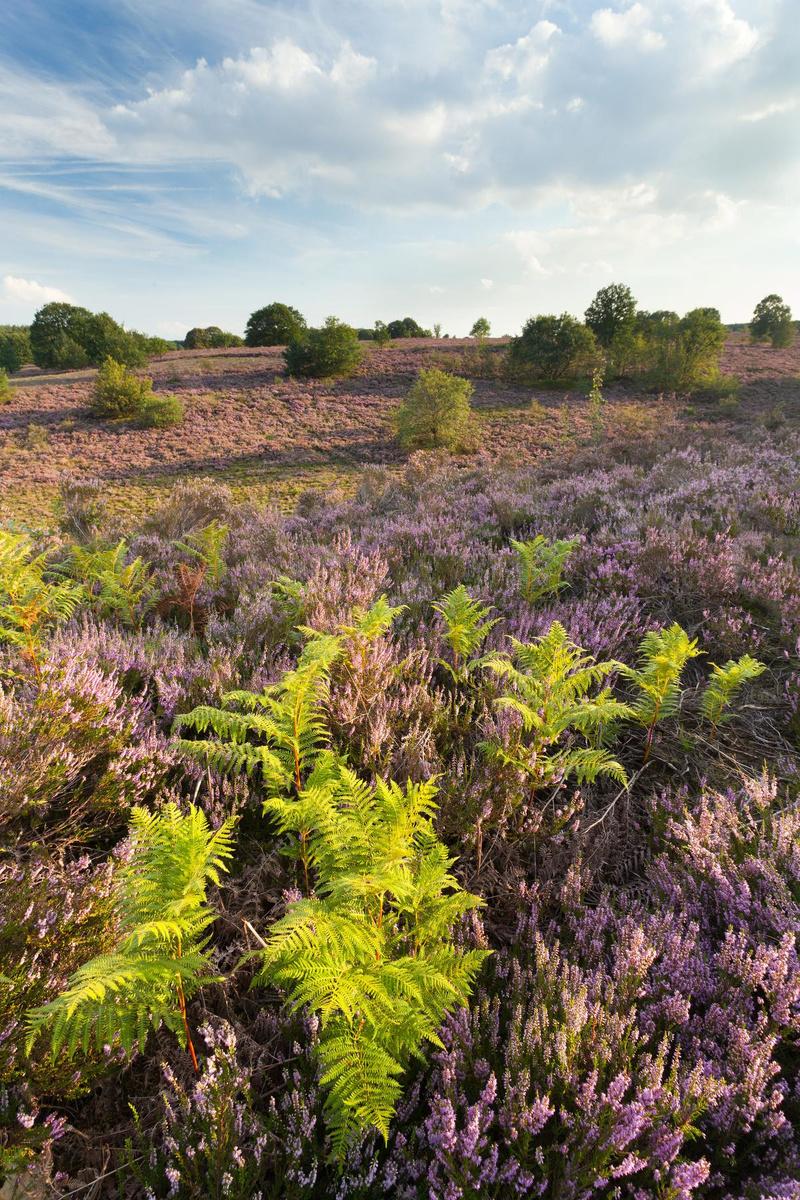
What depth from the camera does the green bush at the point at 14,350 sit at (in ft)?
135

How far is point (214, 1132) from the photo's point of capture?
51.1 inches

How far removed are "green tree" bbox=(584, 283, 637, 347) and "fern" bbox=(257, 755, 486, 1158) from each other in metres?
41.5

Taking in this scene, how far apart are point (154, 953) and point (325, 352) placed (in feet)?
117

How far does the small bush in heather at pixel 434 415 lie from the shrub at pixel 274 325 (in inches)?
1075

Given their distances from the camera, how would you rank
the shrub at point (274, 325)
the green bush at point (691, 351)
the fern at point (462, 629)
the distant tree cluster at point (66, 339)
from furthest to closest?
the shrub at point (274, 325)
the distant tree cluster at point (66, 339)
the green bush at point (691, 351)
the fern at point (462, 629)

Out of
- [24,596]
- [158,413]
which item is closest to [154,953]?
[24,596]

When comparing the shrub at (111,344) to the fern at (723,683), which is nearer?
the fern at (723,683)

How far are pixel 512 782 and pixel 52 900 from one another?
1.89 metres

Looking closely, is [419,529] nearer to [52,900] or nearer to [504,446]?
[52,900]

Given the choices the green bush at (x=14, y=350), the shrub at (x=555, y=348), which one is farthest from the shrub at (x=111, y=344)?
the shrub at (x=555, y=348)

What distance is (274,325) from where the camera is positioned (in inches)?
1745

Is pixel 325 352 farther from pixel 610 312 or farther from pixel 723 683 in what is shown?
pixel 723 683

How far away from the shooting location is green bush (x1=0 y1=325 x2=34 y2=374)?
135 ft

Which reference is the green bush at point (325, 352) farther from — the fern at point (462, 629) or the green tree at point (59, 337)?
the fern at point (462, 629)
